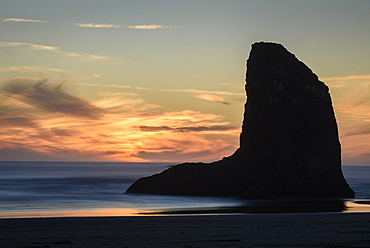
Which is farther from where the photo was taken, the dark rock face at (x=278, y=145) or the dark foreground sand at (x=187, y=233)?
the dark rock face at (x=278, y=145)

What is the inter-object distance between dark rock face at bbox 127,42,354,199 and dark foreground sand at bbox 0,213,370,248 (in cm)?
2768

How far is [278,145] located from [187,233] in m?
38.2

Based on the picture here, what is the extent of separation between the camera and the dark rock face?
53969 mm

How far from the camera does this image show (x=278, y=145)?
56.4 meters

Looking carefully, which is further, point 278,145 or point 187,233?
point 278,145

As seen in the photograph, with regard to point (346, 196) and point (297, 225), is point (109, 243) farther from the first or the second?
point (346, 196)

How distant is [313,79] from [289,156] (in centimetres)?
1002

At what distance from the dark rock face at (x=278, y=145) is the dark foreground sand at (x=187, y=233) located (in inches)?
1090

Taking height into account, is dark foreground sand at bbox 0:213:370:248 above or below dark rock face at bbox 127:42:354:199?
below

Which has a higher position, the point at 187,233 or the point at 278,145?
the point at 278,145

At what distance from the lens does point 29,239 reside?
59.4 feet

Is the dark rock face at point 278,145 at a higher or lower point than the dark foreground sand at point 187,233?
higher

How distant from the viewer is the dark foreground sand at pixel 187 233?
16859mm

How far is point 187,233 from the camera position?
19750mm
